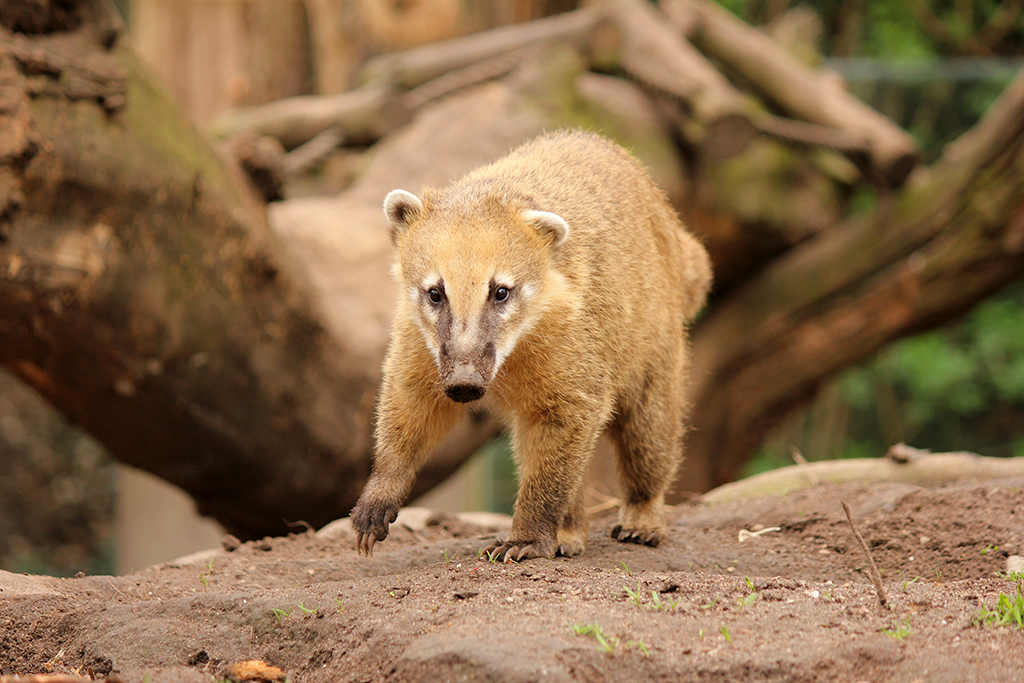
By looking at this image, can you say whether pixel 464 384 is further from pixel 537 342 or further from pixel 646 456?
pixel 646 456

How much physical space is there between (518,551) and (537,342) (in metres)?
0.89

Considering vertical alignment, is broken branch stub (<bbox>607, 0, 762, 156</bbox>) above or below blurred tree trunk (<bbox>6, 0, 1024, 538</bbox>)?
above

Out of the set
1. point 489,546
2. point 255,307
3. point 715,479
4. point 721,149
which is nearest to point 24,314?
point 255,307

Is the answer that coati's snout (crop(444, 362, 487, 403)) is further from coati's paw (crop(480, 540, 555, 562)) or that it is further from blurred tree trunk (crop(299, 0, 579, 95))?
blurred tree trunk (crop(299, 0, 579, 95))

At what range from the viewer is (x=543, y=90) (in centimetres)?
858

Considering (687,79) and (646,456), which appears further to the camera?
(687,79)

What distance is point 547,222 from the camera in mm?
4020

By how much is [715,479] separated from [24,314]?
682cm

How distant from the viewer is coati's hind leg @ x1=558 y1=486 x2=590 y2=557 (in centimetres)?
433

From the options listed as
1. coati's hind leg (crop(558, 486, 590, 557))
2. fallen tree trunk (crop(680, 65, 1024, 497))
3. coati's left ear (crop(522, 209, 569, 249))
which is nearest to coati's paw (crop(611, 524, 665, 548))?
coati's hind leg (crop(558, 486, 590, 557))

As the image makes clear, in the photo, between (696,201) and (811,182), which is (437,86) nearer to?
(696,201)

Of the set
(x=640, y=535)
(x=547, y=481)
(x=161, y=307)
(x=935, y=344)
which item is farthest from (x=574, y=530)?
(x=935, y=344)

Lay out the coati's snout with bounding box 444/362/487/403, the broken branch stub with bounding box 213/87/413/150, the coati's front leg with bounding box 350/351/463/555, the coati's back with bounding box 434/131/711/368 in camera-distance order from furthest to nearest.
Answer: the broken branch stub with bounding box 213/87/413/150, the coati's back with bounding box 434/131/711/368, the coati's front leg with bounding box 350/351/463/555, the coati's snout with bounding box 444/362/487/403

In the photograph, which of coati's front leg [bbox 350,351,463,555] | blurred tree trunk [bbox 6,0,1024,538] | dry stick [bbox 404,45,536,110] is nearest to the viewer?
coati's front leg [bbox 350,351,463,555]
